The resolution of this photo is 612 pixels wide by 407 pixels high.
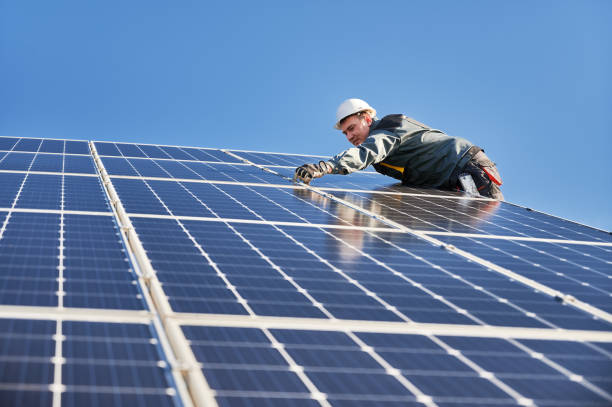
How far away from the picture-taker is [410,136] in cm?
881

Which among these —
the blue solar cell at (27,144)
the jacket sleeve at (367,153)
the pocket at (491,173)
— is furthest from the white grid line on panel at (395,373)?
the blue solar cell at (27,144)

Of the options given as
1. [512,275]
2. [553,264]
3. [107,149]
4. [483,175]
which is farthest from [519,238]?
[107,149]

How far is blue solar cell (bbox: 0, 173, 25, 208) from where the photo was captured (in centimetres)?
539

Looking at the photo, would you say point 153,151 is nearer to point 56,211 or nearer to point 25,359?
point 56,211

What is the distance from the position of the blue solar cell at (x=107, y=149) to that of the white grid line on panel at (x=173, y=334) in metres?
5.45

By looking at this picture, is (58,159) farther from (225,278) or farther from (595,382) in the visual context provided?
(595,382)

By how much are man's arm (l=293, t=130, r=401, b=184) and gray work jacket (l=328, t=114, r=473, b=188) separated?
1.2 inches

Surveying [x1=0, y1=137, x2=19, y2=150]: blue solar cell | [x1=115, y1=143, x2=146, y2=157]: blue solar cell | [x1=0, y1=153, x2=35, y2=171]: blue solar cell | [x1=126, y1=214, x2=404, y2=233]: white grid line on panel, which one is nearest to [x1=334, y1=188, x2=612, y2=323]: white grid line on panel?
[x1=126, y1=214, x2=404, y2=233]: white grid line on panel

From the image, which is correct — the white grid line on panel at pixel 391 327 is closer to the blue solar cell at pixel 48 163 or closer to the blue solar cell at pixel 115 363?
the blue solar cell at pixel 115 363

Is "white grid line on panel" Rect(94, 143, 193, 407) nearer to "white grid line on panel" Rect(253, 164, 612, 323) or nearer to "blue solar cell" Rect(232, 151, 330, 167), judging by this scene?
"white grid line on panel" Rect(253, 164, 612, 323)

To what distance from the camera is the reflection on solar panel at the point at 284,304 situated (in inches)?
99.4

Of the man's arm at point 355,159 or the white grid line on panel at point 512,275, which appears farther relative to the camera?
the man's arm at point 355,159

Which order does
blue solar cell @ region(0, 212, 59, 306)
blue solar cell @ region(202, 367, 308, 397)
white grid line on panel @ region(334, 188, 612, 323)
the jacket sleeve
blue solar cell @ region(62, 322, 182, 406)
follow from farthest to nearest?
the jacket sleeve, white grid line on panel @ region(334, 188, 612, 323), blue solar cell @ region(0, 212, 59, 306), blue solar cell @ region(202, 367, 308, 397), blue solar cell @ region(62, 322, 182, 406)

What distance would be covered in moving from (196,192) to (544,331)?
160 inches
